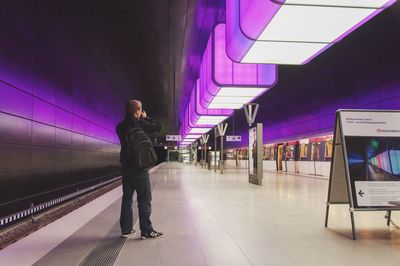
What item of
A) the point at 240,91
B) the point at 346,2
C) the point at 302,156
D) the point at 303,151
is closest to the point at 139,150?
the point at 346,2

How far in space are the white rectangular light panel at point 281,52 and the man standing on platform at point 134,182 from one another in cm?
454

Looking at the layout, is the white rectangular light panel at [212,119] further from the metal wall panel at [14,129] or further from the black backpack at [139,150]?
the black backpack at [139,150]

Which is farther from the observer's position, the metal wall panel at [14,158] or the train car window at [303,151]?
the train car window at [303,151]

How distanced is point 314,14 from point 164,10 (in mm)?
7521

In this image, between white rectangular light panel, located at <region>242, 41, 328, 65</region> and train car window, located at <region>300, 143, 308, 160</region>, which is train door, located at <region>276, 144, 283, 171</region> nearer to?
train car window, located at <region>300, 143, 308, 160</region>

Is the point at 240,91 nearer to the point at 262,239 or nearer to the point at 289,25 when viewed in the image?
the point at 289,25

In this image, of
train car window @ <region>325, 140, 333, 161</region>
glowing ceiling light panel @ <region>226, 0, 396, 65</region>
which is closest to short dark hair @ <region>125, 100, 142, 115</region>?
glowing ceiling light panel @ <region>226, 0, 396, 65</region>

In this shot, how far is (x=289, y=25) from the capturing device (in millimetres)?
7590

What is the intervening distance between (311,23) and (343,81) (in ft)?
44.9

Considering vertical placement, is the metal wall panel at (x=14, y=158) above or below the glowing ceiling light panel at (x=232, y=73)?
below

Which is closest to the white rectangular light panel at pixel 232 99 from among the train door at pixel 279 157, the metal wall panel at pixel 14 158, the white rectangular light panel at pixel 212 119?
the white rectangular light panel at pixel 212 119

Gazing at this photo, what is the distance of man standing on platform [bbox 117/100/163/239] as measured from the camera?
4730 millimetres

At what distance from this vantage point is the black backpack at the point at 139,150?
15.1 ft

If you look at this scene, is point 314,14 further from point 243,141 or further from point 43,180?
point 243,141
